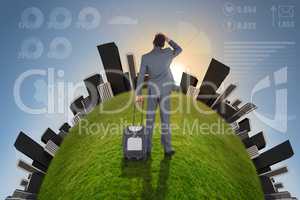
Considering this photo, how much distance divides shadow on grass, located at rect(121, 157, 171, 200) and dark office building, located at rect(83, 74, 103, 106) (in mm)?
4984

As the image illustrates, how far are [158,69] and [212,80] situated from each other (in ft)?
14.8

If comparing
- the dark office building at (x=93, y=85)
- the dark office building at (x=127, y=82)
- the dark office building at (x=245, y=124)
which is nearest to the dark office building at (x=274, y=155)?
the dark office building at (x=245, y=124)

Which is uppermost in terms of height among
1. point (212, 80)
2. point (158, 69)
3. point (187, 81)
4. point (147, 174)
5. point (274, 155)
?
point (187, 81)

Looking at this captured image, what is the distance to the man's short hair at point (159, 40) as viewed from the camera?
295 inches

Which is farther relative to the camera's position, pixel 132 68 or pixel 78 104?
pixel 132 68

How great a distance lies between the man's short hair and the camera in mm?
7480

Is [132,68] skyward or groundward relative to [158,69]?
skyward

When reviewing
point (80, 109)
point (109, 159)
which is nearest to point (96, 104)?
A: point (80, 109)

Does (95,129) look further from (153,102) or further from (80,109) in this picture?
(80,109)

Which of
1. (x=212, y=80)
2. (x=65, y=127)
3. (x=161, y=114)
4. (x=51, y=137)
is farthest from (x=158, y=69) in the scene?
(x=65, y=127)

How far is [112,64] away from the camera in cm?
1129

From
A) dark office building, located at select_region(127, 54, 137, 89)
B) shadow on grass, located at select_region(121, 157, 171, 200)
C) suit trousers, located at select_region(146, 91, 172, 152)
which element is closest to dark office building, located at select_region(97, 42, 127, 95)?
dark office building, located at select_region(127, 54, 137, 89)

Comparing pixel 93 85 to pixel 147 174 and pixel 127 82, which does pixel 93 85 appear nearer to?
pixel 127 82

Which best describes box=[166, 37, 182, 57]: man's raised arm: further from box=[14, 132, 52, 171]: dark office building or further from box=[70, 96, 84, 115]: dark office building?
box=[70, 96, 84, 115]: dark office building
